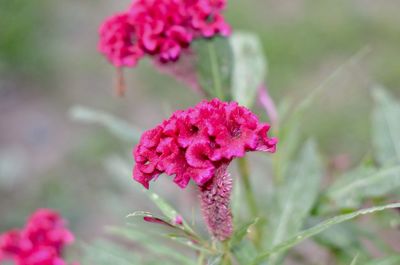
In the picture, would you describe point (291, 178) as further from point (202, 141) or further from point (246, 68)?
point (202, 141)

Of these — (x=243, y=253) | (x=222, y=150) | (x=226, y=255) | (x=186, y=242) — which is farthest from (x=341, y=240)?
(x=222, y=150)

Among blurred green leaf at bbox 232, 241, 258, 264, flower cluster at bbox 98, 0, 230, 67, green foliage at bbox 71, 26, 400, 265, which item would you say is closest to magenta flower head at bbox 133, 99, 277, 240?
blurred green leaf at bbox 232, 241, 258, 264

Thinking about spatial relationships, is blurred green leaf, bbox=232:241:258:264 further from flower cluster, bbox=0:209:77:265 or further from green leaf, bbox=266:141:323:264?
flower cluster, bbox=0:209:77:265

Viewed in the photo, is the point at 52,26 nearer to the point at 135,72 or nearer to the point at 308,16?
the point at 135,72

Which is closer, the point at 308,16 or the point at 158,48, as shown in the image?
the point at 158,48

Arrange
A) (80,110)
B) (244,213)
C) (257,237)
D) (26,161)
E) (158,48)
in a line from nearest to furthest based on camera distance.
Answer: (158,48) < (257,237) < (80,110) < (244,213) < (26,161)

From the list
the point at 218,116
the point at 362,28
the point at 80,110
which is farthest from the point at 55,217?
the point at 362,28
